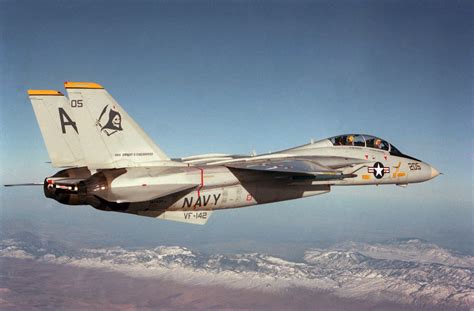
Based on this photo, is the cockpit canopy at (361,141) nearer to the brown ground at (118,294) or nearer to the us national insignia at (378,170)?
the us national insignia at (378,170)

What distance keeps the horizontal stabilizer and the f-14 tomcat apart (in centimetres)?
3

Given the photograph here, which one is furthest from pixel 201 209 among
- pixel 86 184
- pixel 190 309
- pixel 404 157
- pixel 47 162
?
pixel 190 309

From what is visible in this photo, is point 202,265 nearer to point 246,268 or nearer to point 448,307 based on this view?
point 246,268

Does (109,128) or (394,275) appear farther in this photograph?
(394,275)

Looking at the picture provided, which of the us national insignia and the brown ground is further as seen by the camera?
the brown ground

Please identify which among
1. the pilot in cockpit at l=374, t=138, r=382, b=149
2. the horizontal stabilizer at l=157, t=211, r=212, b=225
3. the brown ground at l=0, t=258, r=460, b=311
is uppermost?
the pilot in cockpit at l=374, t=138, r=382, b=149

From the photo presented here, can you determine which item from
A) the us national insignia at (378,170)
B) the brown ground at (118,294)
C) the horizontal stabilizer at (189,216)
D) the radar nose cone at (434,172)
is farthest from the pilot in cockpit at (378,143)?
the brown ground at (118,294)

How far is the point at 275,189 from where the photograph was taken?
1502cm

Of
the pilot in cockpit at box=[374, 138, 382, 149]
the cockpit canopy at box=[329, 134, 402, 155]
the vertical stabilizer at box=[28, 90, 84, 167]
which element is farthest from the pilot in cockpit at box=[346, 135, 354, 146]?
the vertical stabilizer at box=[28, 90, 84, 167]

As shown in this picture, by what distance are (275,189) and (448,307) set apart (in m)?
93.8

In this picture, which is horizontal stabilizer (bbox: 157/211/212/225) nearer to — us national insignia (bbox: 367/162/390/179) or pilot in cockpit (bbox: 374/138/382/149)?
us national insignia (bbox: 367/162/390/179)

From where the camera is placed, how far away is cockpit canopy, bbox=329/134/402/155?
16.7 m

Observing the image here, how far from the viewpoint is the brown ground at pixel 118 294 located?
92.0m

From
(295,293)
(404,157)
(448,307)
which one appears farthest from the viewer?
(295,293)
